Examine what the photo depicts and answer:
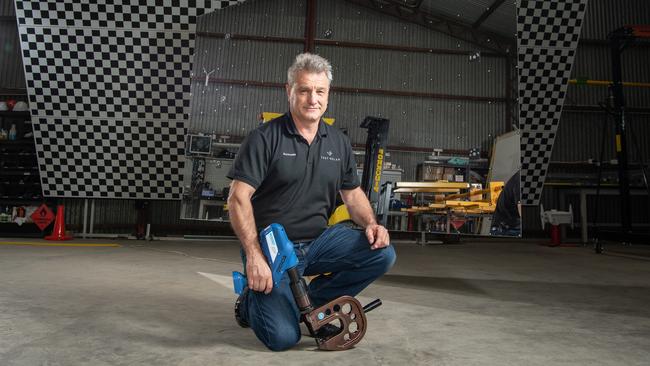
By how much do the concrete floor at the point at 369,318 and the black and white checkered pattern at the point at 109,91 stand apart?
2.64 metres

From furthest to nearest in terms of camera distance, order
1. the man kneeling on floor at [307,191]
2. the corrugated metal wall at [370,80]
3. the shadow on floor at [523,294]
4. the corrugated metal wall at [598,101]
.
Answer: the corrugated metal wall at [598,101]
the corrugated metal wall at [370,80]
the shadow on floor at [523,294]
the man kneeling on floor at [307,191]

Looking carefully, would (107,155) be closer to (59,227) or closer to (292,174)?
(59,227)

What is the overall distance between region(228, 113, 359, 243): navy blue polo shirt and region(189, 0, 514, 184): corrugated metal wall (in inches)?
116

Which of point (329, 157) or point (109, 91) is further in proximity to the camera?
point (109, 91)

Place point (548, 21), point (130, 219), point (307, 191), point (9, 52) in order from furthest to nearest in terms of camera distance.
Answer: point (9, 52) < point (130, 219) < point (548, 21) < point (307, 191)

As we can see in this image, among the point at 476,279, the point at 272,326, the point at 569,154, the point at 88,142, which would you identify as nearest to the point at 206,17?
the point at 88,142

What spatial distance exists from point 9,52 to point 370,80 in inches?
293

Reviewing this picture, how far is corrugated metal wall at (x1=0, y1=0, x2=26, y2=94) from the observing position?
8.49 meters

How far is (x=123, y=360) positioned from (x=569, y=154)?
10.4 m

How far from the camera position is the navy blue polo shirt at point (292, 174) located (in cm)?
178

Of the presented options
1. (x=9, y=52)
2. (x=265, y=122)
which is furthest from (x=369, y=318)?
(x=9, y=52)

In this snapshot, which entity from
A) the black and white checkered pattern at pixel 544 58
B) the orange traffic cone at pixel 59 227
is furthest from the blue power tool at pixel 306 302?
the orange traffic cone at pixel 59 227

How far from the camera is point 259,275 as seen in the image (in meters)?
1.52

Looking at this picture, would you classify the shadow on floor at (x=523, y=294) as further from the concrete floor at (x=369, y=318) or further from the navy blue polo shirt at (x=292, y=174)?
the navy blue polo shirt at (x=292, y=174)
